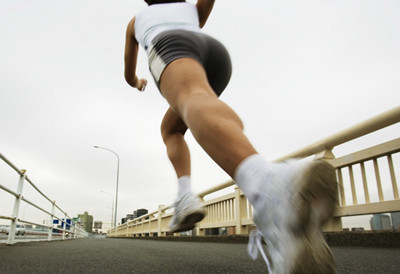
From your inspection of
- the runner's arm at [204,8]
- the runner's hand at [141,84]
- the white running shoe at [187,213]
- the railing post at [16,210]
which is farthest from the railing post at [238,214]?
the runner's arm at [204,8]

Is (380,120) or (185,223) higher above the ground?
(380,120)

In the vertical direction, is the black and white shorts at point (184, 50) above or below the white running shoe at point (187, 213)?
above

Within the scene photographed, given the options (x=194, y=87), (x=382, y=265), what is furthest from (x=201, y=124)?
(x=382, y=265)

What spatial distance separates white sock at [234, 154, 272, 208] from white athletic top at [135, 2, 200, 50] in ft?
1.90

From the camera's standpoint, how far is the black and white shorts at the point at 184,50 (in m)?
0.96

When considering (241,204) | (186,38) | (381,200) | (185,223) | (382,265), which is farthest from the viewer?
(241,204)

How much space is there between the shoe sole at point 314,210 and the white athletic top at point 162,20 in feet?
2.28

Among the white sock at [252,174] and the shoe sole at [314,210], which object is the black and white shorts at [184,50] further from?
the shoe sole at [314,210]

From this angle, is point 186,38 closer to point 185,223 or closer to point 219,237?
point 185,223

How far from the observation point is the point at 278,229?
0.66 meters

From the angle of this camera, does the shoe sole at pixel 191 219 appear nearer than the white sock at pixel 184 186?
Yes

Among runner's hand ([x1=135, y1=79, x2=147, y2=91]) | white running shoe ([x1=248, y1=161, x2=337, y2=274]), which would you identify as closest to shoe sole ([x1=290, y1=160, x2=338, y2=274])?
white running shoe ([x1=248, y1=161, x2=337, y2=274])

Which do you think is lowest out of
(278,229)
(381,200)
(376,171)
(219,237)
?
(219,237)

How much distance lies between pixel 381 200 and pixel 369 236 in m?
0.43
